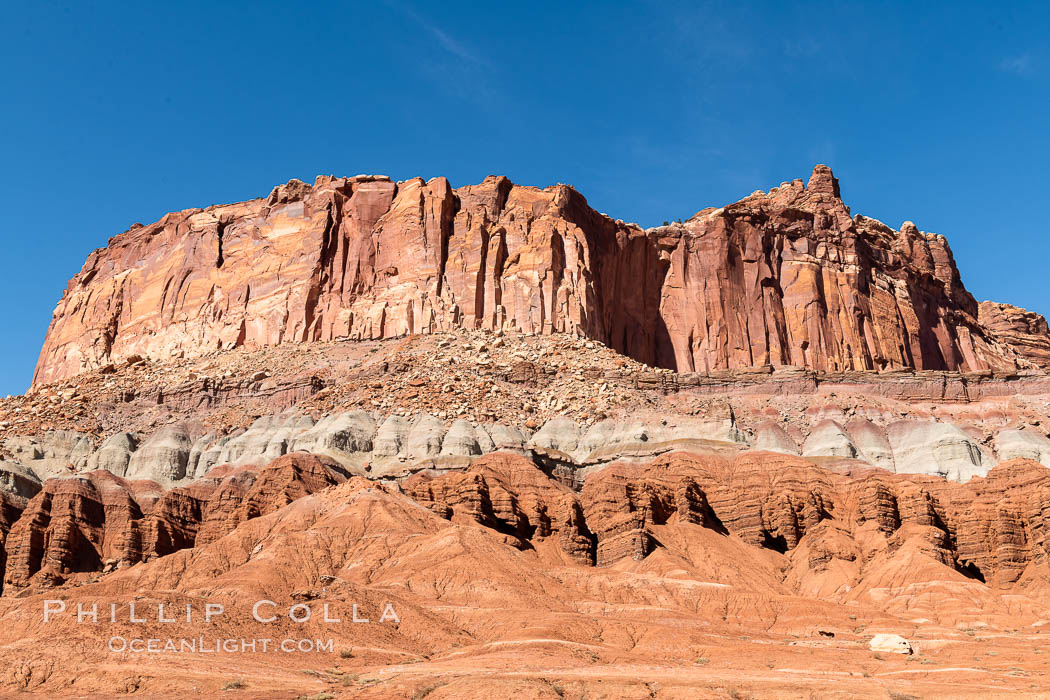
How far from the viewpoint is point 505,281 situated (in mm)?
104000

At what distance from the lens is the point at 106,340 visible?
121m

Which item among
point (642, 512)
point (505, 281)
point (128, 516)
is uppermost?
point (505, 281)

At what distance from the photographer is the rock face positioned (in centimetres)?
10419

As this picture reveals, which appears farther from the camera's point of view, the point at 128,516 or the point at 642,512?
the point at 128,516

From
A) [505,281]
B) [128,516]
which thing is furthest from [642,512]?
[505,281]

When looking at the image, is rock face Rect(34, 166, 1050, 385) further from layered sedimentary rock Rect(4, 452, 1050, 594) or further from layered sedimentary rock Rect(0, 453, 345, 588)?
layered sedimentary rock Rect(4, 452, 1050, 594)

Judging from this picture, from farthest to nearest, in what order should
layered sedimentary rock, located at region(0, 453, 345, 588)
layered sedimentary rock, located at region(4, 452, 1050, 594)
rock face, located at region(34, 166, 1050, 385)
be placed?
1. rock face, located at region(34, 166, 1050, 385)
2. layered sedimentary rock, located at region(0, 453, 345, 588)
3. layered sedimentary rock, located at region(4, 452, 1050, 594)

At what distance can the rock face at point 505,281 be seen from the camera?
10419 cm

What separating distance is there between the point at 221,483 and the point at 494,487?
800 inches

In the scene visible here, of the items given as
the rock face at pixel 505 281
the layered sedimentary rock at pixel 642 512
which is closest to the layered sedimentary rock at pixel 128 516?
the layered sedimentary rock at pixel 642 512

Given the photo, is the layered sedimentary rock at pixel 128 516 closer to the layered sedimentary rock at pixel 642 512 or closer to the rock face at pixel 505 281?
the layered sedimentary rock at pixel 642 512

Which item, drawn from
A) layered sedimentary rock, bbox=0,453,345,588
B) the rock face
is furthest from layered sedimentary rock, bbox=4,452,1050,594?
the rock face

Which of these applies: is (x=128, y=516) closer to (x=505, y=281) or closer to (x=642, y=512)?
(x=642, y=512)

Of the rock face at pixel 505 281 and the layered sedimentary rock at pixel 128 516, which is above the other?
the rock face at pixel 505 281
